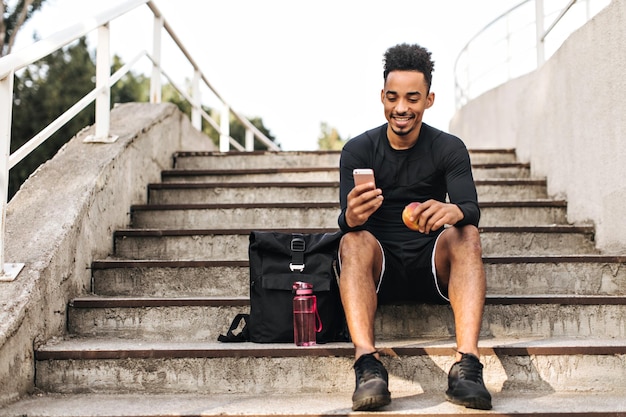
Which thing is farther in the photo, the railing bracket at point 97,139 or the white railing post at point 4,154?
the railing bracket at point 97,139

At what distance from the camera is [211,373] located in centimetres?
271

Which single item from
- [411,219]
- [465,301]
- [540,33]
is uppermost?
[540,33]

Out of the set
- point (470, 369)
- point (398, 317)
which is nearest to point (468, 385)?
point (470, 369)

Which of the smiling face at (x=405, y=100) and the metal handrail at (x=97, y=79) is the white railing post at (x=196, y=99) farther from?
the smiling face at (x=405, y=100)

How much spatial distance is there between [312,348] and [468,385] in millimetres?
666

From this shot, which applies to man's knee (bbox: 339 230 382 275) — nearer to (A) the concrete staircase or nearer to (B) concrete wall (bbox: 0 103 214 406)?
(A) the concrete staircase

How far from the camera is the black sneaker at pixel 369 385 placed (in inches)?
90.4

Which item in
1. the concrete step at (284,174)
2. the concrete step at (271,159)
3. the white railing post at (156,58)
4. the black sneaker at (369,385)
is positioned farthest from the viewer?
the concrete step at (271,159)

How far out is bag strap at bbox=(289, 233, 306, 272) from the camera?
294 cm

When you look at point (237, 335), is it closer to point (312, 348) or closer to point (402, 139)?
point (312, 348)

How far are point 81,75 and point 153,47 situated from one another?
675 inches

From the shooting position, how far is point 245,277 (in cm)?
349

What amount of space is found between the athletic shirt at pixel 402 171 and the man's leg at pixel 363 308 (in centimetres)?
20

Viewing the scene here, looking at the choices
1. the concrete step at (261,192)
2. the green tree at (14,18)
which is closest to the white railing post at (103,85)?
the concrete step at (261,192)
